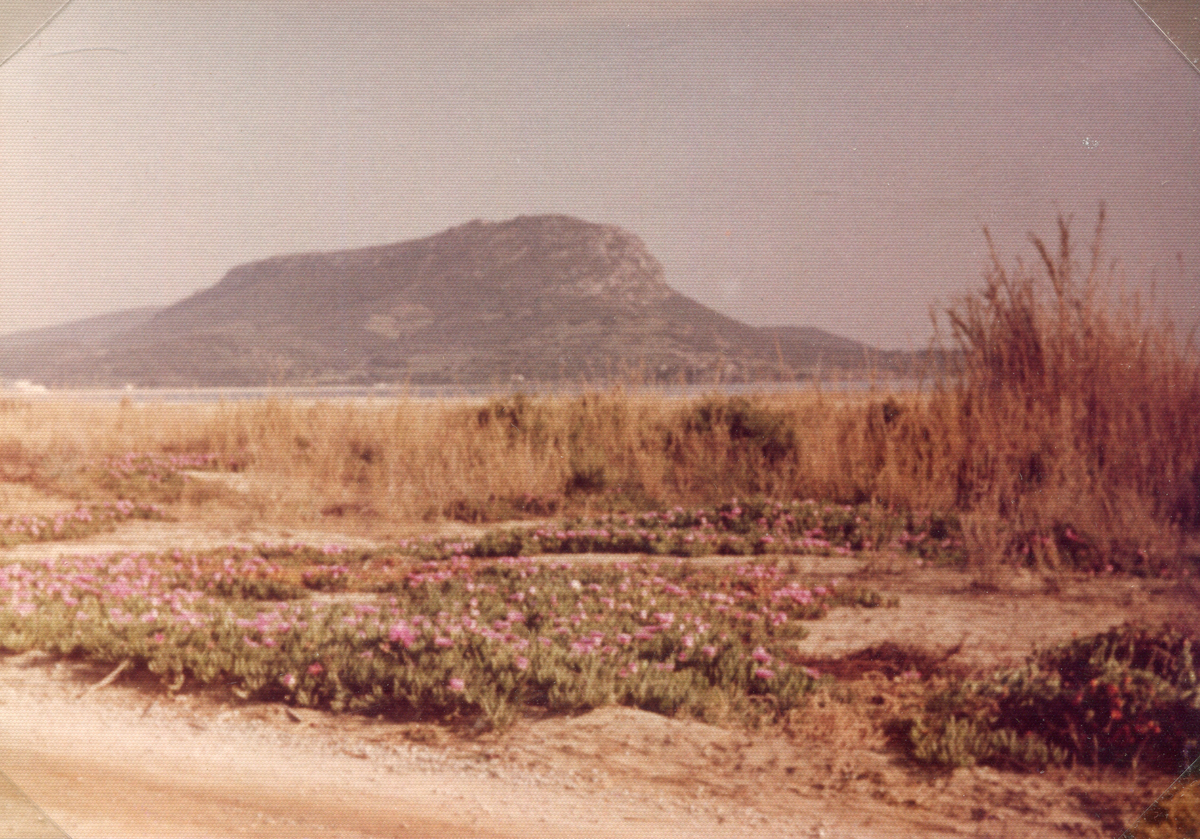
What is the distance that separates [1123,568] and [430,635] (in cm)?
372

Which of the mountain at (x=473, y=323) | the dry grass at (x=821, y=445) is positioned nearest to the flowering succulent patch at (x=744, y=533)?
the dry grass at (x=821, y=445)

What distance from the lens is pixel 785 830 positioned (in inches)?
117

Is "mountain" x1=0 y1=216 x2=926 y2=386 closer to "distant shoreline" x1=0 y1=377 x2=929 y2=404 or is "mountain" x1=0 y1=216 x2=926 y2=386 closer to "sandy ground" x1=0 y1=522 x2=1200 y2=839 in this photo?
"distant shoreline" x1=0 y1=377 x2=929 y2=404

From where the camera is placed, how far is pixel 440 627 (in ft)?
13.5

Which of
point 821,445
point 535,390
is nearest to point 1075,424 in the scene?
point 821,445

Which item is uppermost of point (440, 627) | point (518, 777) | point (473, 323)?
point (473, 323)

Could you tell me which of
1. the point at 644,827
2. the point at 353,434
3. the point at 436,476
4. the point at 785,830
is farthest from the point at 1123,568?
the point at 353,434

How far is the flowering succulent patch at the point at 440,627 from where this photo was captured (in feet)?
12.0

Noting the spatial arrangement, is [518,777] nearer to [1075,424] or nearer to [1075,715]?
[1075,715]

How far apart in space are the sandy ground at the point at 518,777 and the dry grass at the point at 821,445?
1430 mm

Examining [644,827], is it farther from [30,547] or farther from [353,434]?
[30,547]

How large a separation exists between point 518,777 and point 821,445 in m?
3.51

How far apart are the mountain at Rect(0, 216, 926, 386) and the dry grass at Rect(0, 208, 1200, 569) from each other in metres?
0.33

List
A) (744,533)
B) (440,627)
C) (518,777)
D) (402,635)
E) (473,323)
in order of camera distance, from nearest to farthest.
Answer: (518,777) → (402,635) → (440,627) → (473,323) → (744,533)
